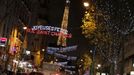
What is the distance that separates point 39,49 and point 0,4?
180 ft

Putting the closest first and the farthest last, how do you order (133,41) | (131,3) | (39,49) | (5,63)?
1. (131,3)
2. (133,41)
3. (5,63)
4. (39,49)

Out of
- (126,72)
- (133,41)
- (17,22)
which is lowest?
(126,72)

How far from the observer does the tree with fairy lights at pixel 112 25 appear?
1101 inches

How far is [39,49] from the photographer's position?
335ft

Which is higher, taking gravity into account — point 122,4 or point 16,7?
point 16,7

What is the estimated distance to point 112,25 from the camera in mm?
29734

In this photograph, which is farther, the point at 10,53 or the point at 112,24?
the point at 10,53

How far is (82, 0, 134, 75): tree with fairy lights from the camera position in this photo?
27969 millimetres

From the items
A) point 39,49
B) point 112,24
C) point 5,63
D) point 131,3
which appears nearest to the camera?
point 131,3

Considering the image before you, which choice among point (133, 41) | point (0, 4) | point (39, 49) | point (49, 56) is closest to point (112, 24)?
point (133, 41)

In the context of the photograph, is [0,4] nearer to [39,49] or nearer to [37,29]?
[37,29]

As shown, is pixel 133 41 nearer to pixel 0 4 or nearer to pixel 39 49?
pixel 0 4

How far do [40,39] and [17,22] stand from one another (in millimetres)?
44129

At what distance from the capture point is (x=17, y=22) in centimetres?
6016
